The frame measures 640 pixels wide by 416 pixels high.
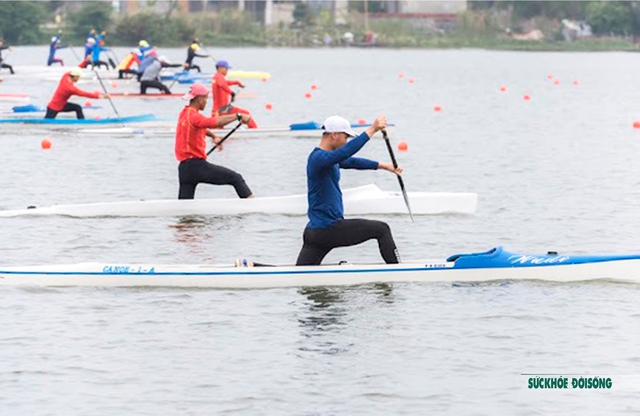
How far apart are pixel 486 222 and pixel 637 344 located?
911cm

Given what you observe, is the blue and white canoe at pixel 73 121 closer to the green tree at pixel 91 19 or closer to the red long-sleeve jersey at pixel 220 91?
the red long-sleeve jersey at pixel 220 91

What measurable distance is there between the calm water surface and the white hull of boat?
0.12m

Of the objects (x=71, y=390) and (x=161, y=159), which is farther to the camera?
(x=161, y=159)

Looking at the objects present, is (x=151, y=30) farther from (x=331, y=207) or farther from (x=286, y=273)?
(x=331, y=207)

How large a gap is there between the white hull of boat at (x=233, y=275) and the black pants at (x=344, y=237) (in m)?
0.15

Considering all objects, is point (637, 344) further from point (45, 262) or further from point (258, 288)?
point (45, 262)

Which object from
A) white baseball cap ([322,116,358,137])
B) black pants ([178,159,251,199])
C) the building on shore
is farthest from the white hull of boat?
the building on shore

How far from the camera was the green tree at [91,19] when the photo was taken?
128 metres

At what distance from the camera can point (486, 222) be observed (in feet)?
78.1

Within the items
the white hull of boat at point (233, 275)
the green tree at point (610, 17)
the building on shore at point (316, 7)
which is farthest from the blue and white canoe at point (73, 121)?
the green tree at point (610, 17)

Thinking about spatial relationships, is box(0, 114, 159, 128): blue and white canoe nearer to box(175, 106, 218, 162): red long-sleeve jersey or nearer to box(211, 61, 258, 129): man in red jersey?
box(211, 61, 258, 129): man in red jersey

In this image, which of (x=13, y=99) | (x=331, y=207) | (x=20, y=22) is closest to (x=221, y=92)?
(x=331, y=207)

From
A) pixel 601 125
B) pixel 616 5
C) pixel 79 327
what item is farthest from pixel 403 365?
pixel 616 5

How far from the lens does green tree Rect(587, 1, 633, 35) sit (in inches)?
6176
